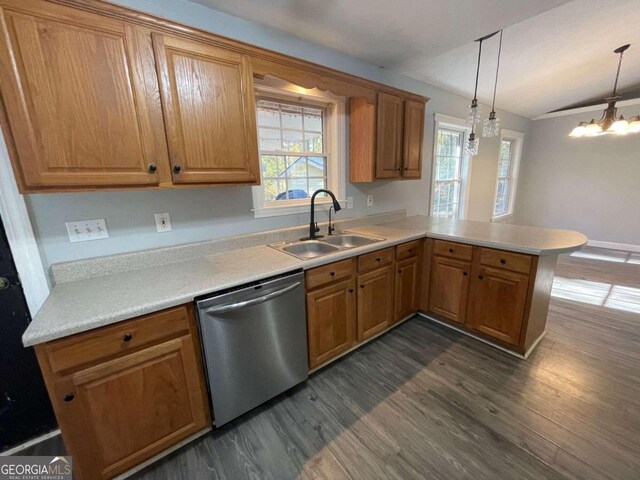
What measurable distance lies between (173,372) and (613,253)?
6.74 meters

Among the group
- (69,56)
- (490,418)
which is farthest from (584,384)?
(69,56)

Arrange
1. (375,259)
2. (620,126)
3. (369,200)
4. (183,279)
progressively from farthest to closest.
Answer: (620,126)
(369,200)
(375,259)
(183,279)

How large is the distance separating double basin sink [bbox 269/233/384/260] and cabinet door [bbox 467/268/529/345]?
0.90 metres

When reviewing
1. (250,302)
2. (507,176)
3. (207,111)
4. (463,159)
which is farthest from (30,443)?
(507,176)

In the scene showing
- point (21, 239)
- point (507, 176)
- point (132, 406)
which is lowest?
point (132, 406)

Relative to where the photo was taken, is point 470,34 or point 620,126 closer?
point 470,34

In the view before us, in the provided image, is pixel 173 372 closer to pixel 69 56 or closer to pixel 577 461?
pixel 69 56

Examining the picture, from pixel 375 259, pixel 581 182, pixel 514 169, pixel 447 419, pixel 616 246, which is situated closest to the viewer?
pixel 447 419

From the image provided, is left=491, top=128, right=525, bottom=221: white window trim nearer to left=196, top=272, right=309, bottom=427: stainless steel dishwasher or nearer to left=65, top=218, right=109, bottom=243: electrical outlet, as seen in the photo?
left=196, top=272, right=309, bottom=427: stainless steel dishwasher

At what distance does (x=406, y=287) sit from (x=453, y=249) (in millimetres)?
529

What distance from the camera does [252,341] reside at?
4.83 feet

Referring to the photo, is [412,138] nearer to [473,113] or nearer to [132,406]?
[473,113]

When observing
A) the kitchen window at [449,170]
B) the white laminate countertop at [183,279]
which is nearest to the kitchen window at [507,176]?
the kitchen window at [449,170]

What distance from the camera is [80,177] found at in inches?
45.7
